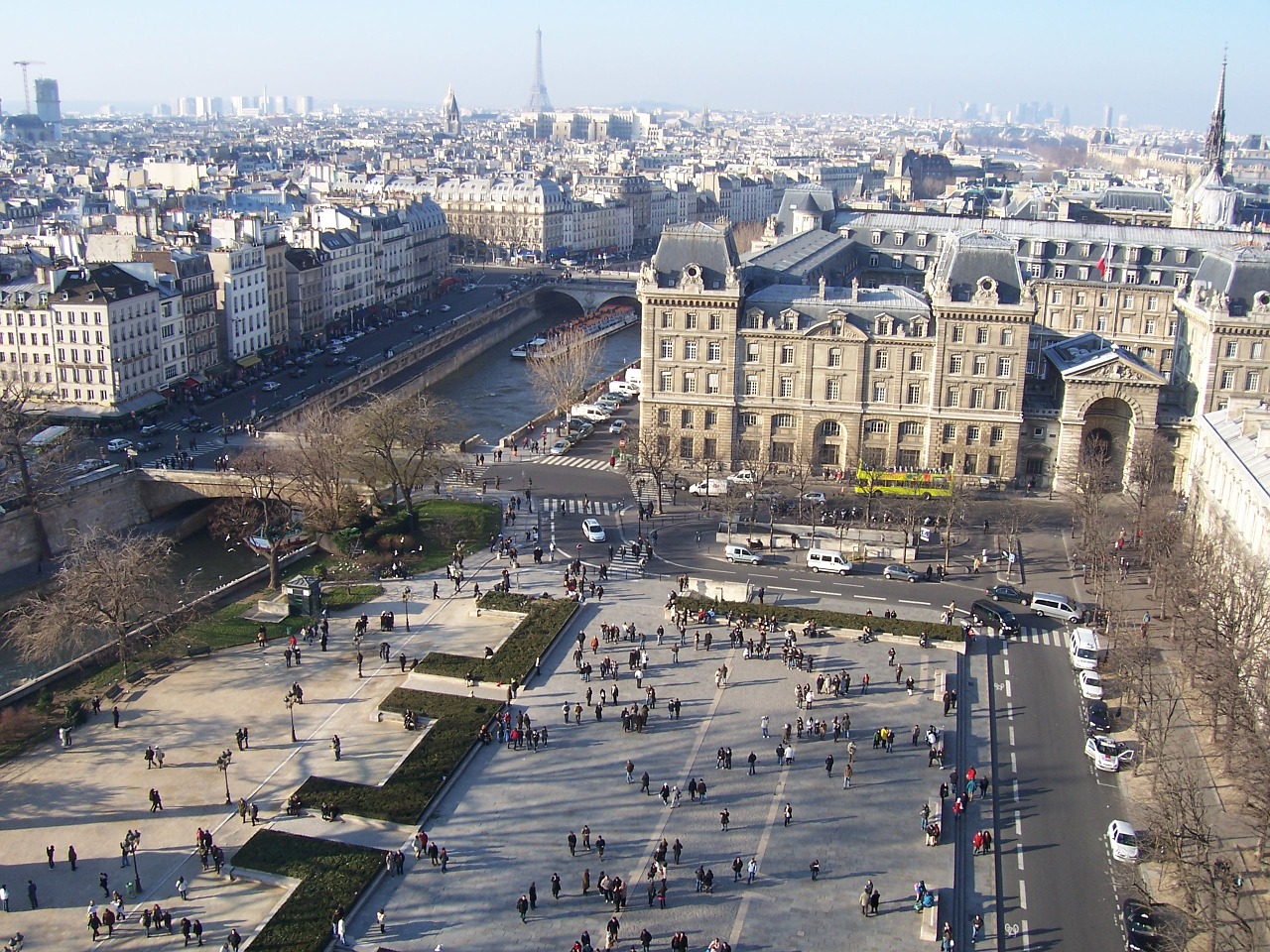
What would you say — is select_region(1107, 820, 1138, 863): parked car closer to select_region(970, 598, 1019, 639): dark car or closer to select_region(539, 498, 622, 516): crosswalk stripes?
select_region(970, 598, 1019, 639): dark car

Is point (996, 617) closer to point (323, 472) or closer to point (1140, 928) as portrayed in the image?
point (1140, 928)

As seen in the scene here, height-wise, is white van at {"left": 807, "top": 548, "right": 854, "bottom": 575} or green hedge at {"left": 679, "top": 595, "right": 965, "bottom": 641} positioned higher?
white van at {"left": 807, "top": 548, "right": 854, "bottom": 575}

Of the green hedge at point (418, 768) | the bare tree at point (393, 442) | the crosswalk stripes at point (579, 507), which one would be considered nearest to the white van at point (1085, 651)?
the green hedge at point (418, 768)

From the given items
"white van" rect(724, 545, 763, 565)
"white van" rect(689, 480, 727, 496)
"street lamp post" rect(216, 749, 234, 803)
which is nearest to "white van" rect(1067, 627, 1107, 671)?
"white van" rect(724, 545, 763, 565)

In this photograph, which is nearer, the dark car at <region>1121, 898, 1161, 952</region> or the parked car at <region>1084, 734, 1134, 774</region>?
the dark car at <region>1121, 898, 1161, 952</region>

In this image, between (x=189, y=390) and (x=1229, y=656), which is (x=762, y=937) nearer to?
(x=1229, y=656)
